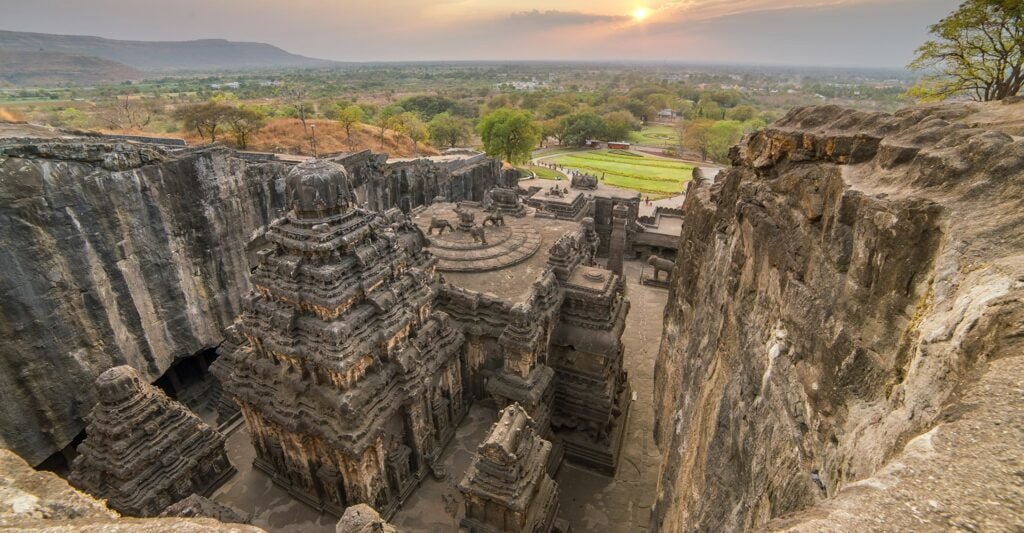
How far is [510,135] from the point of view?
191ft

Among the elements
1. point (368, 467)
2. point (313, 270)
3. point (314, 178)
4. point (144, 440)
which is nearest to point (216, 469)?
point (144, 440)

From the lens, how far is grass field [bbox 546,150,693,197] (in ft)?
188

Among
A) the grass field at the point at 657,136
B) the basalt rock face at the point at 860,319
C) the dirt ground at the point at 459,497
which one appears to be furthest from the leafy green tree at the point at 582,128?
the basalt rock face at the point at 860,319

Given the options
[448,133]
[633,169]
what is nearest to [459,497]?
[633,169]

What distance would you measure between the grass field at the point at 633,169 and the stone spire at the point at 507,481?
45.8 meters

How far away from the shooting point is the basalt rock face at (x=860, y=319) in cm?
323

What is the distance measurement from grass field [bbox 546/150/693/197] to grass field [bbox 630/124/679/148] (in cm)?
1311

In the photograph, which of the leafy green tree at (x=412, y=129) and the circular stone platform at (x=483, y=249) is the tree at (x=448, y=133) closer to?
the leafy green tree at (x=412, y=129)

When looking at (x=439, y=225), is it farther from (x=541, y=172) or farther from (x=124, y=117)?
(x=124, y=117)

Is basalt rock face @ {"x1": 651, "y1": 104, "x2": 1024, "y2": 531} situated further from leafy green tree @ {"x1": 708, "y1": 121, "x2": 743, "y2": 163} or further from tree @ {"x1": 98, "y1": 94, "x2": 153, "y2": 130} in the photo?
tree @ {"x1": 98, "y1": 94, "x2": 153, "y2": 130}

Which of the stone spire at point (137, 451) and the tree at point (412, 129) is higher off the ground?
the tree at point (412, 129)

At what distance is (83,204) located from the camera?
16.8 meters

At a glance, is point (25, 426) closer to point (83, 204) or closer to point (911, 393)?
point (83, 204)

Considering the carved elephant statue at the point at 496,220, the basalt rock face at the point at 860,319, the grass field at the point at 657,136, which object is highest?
the basalt rock face at the point at 860,319
